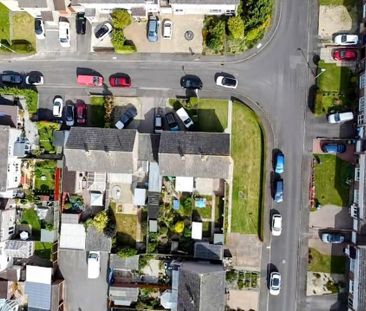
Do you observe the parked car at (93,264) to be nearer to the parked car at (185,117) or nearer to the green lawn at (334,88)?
the parked car at (185,117)

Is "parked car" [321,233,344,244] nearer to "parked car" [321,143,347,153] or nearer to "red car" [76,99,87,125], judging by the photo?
"parked car" [321,143,347,153]

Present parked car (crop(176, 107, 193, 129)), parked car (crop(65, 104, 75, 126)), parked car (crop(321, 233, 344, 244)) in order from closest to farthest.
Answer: parked car (crop(321, 233, 344, 244)) → parked car (crop(176, 107, 193, 129)) → parked car (crop(65, 104, 75, 126))

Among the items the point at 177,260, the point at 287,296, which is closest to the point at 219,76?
the point at 177,260

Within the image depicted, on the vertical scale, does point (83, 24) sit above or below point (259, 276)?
above

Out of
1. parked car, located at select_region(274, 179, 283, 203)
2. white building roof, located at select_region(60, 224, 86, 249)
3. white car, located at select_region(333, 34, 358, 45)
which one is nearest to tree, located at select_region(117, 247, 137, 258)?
white building roof, located at select_region(60, 224, 86, 249)

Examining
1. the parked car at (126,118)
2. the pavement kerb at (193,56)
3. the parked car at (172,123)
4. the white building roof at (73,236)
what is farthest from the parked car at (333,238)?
the white building roof at (73,236)

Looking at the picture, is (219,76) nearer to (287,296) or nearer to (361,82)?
(361,82)

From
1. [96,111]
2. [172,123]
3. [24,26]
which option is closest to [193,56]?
[172,123]

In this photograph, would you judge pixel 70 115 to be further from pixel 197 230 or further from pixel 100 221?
pixel 197 230
